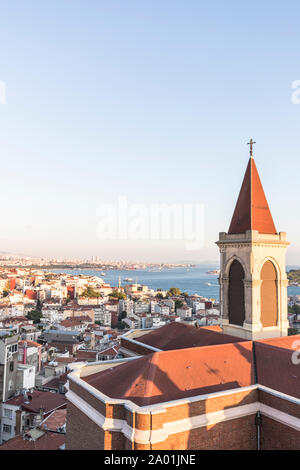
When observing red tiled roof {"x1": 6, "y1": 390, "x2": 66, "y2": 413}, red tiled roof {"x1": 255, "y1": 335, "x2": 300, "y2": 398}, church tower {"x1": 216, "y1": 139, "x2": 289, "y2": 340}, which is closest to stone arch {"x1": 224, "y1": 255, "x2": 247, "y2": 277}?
church tower {"x1": 216, "y1": 139, "x2": 289, "y2": 340}

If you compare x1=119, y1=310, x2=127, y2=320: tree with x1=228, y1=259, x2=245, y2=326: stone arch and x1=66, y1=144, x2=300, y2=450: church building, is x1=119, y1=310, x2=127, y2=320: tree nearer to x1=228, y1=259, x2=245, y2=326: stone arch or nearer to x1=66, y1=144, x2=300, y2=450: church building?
x1=228, y1=259, x2=245, y2=326: stone arch

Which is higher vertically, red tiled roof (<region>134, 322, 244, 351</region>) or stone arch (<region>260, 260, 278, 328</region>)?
stone arch (<region>260, 260, 278, 328</region>)

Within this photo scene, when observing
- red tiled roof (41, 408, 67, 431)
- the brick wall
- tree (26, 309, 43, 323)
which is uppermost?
the brick wall

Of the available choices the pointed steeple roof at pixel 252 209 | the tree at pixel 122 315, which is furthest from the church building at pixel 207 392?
the tree at pixel 122 315

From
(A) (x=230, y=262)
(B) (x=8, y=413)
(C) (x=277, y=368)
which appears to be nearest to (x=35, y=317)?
(B) (x=8, y=413)

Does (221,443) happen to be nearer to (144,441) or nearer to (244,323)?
(144,441)

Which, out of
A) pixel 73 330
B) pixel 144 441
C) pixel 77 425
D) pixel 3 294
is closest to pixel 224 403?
pixel 144 441
